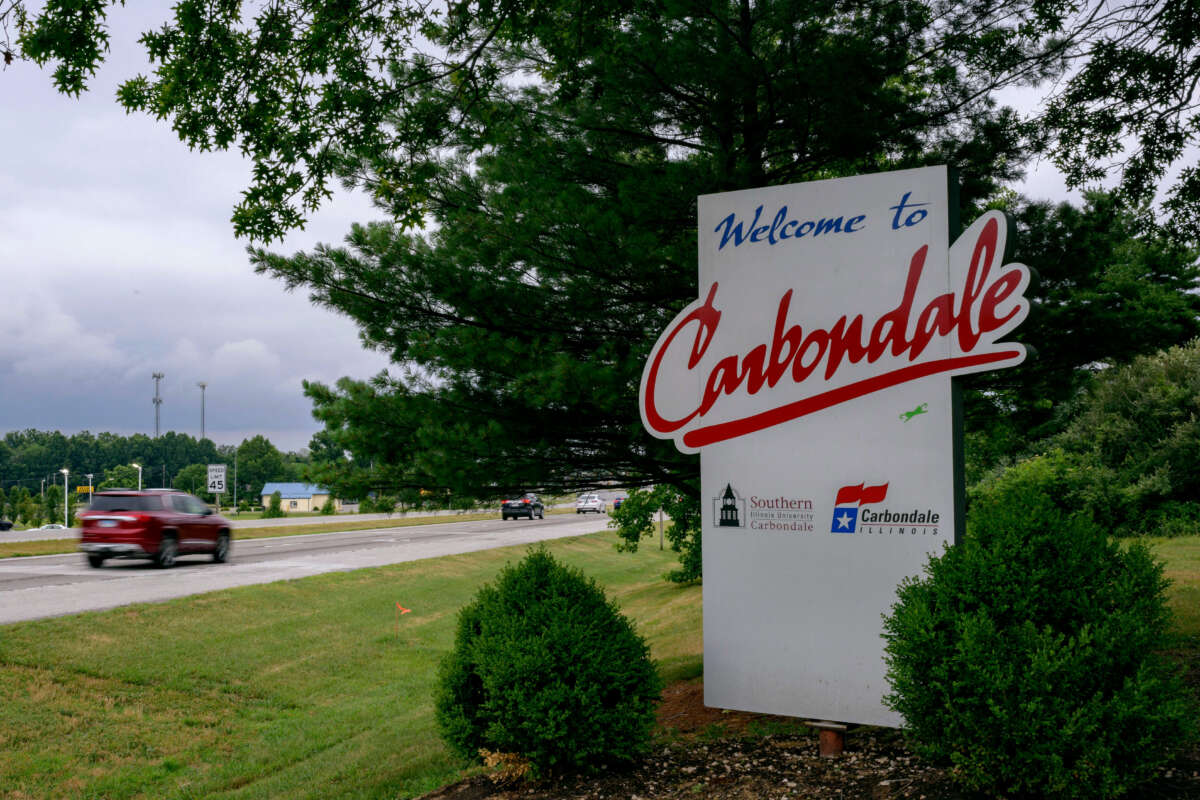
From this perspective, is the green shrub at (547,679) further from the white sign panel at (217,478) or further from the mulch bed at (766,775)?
the white sign panel at (217,478)

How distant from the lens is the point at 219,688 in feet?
37.9

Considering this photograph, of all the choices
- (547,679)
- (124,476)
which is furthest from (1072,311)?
(124,476)

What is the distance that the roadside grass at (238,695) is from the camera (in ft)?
27.0

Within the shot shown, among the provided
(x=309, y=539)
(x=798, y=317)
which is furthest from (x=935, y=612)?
(x=309, y=539)

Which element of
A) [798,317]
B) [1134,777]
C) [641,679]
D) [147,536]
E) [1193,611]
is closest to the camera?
Answer: [1134,777]

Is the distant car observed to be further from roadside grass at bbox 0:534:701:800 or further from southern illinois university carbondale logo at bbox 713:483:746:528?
southern illinois university carbondale logo at bbox 713:483:746:528

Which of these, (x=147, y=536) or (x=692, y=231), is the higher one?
(x=692, y=231)

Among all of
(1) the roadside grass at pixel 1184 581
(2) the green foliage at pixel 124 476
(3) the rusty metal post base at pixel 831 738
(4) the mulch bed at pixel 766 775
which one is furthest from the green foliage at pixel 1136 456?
(2) the green foliage at pixel 124 476

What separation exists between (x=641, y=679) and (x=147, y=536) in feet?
59.5

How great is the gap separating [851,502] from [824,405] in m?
0.61

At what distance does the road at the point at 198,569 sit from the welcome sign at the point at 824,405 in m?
12.4

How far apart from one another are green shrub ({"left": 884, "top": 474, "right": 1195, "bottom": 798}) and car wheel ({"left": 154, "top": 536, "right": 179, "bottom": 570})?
778 inches

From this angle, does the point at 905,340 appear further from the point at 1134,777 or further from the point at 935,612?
the point at 1134,777

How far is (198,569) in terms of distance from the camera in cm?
2022
